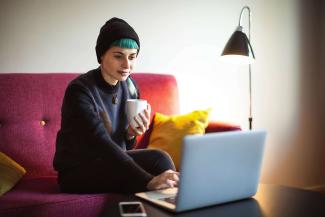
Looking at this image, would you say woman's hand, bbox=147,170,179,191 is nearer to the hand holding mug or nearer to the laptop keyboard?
the laptop keyboard

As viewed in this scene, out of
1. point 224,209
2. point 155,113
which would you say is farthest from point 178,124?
point 224,209

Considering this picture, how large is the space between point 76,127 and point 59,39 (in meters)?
0.99

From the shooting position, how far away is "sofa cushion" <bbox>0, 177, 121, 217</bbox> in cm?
138

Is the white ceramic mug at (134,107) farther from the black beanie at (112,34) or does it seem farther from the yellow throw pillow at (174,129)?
the yellow throw pillow at (174,129)

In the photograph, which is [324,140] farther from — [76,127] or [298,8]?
[76,127]

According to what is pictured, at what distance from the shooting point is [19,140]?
1933 millimetres

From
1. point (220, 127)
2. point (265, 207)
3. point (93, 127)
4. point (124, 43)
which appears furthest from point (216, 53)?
point (265, 207)

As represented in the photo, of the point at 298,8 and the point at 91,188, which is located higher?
the point at 298,8

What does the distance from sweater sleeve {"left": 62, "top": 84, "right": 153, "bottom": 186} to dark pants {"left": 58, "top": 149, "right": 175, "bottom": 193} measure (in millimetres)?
44

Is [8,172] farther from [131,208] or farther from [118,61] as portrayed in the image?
[131,208]

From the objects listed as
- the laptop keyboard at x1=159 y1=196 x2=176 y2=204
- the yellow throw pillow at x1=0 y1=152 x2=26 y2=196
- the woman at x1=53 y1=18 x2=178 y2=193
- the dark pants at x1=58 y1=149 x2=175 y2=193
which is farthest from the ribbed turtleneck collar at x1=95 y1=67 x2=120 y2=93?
the laptop keyboard at x1=159 y1=196 x2=176 y2=204

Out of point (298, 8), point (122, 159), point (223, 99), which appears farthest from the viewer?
point (298, 8)

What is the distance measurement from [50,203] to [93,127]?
31 centimetres

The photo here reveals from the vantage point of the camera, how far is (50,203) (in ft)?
4.63
